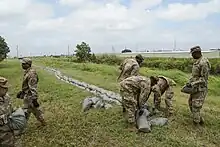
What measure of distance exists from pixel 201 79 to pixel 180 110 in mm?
2231

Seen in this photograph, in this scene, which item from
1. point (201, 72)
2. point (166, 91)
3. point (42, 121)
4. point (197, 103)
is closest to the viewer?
point (201, 72)

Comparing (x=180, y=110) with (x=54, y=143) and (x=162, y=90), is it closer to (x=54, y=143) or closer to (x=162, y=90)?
(x=162, y=90)

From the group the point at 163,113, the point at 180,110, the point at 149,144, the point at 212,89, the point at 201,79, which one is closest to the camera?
the point at 149,144

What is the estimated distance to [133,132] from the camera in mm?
8969

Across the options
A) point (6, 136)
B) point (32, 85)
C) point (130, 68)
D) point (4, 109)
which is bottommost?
point (6, 136)

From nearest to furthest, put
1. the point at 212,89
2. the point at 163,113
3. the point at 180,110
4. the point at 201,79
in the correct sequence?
1. the point at 201,79
2. the point at 163,113
3. the point at 180,110
4. the point at 212,89

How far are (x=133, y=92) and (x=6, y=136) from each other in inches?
150

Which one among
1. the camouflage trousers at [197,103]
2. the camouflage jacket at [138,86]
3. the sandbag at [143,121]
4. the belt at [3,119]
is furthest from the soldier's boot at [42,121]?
the camouflage trousers at [197,103]

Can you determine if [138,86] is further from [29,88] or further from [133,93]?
[29,88]

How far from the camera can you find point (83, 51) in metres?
40.8

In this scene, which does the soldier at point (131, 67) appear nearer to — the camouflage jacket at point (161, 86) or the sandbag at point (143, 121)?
the camouflage jacket at point (161, 86)

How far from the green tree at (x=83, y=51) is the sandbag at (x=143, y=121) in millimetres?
30836

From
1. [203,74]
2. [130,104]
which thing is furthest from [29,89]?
[203,74]

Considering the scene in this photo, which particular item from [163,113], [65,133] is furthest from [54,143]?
[163,113]
